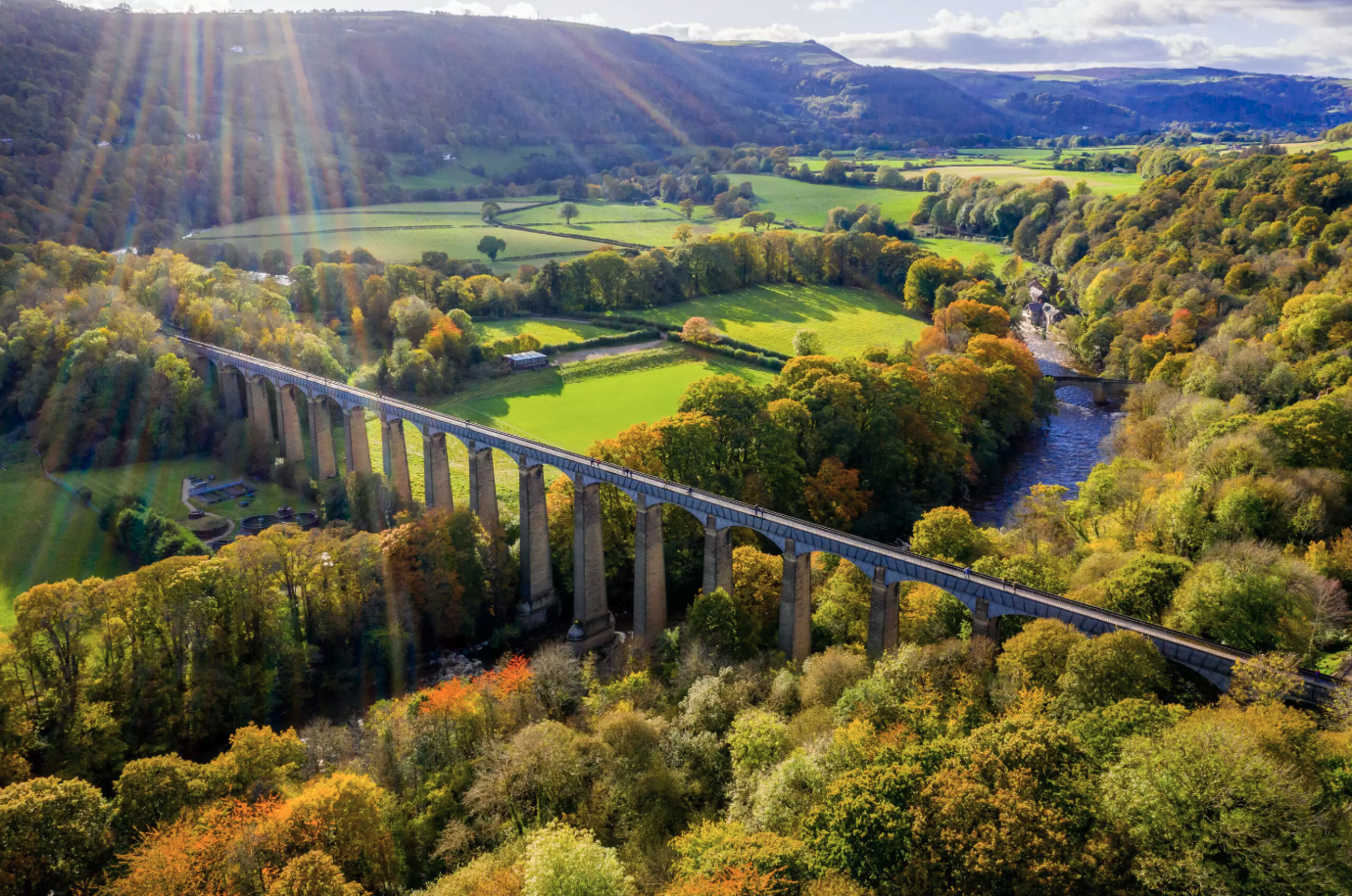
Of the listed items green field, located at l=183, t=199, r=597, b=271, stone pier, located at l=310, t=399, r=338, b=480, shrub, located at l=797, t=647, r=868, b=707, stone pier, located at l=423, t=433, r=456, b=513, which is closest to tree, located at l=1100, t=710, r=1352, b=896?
shrub, located at l=797, t=647, r=868, b=707

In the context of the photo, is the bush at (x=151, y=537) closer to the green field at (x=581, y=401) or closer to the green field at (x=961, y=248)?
the green field at (x=581, y=401)

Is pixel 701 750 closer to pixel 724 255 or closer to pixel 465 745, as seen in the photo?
pixel 465 745

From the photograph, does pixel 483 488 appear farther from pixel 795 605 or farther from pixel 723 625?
pixel 795 605

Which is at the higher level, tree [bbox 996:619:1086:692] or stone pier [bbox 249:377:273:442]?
tree [bbox 996:619:1086:692]

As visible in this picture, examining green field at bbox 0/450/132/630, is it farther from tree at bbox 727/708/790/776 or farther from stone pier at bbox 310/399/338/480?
tree at bbox 727/708/790/776

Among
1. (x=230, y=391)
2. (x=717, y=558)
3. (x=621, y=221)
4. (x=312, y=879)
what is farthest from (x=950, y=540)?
(x=621, y=221)

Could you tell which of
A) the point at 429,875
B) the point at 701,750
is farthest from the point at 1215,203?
the point at 429,875
